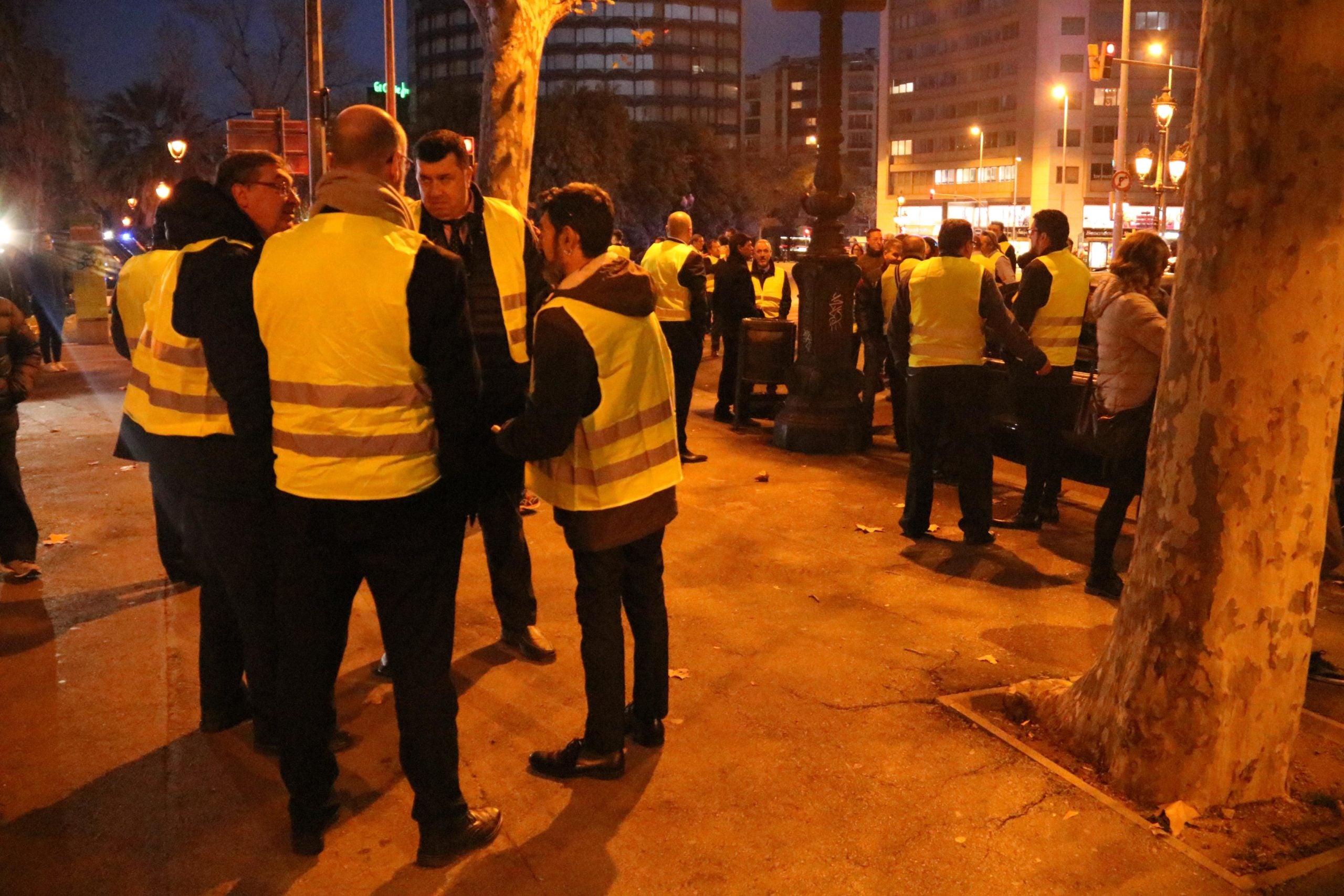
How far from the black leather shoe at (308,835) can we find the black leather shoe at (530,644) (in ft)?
5.51

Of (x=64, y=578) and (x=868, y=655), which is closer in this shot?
(x=868, y=655)

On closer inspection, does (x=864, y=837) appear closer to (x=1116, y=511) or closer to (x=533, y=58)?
(x=1116, y=511)

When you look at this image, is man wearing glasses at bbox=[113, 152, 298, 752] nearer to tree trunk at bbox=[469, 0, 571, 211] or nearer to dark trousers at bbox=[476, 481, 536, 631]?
dark trousers at bbox=[476, 481, 536, 631]

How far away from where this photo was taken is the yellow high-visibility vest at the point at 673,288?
995 cm

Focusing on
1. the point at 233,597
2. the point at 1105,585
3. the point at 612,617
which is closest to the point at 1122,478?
the point at 1105,585

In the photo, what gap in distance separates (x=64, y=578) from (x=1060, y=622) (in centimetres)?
542

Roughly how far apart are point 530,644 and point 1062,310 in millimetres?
4266

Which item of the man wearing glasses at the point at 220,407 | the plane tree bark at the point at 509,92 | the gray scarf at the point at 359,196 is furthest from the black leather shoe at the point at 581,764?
the plane tree bark at the point at 509,92

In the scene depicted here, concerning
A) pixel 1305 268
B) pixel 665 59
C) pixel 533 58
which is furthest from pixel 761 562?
pixel 665 59

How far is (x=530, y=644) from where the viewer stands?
5410 millimetres

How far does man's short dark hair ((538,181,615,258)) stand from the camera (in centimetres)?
399

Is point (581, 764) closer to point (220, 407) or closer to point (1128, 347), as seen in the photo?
point (220, 407)

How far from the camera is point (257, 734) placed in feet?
14.6

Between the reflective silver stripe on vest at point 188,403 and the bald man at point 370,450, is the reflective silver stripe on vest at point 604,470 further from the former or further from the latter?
the reflective silver stripe on vest at point 188,403
